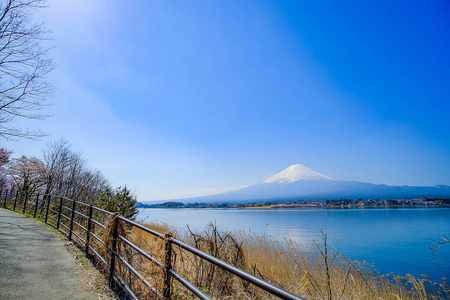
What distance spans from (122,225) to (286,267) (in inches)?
222

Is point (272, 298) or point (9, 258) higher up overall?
point (9, 258)

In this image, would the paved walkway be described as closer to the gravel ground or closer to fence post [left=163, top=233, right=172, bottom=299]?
the gravel ground

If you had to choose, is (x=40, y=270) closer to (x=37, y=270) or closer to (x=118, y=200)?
(x=37, y=270)

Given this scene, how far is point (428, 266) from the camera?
1106 centimetres

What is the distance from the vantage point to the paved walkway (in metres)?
3.20

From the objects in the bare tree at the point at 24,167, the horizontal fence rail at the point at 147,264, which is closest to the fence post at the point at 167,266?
the horizontal fence rail at the point at 147,264

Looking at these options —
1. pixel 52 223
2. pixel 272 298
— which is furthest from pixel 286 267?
pixel 52 223

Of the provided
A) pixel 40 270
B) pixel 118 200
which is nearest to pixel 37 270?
pixel 40 270

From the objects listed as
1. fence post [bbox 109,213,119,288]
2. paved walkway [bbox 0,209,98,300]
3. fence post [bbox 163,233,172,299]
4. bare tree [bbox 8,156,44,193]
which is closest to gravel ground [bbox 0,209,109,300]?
paved walkway [bbox 0,209,98,300]

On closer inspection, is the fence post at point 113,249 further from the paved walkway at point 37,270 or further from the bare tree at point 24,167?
the bare tree at point 24,167

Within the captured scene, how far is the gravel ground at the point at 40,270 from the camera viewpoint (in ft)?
10.5

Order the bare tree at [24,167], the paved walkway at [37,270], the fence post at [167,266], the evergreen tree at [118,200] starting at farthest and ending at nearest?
1. the bare tree at [24,167]
2. the evergreen tree at [118,200]
3. the paved walkway at [37,270]
4. the fence post at [167,266]

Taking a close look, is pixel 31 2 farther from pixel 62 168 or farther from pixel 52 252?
pixel 62 168

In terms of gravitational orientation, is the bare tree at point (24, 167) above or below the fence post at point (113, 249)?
above
